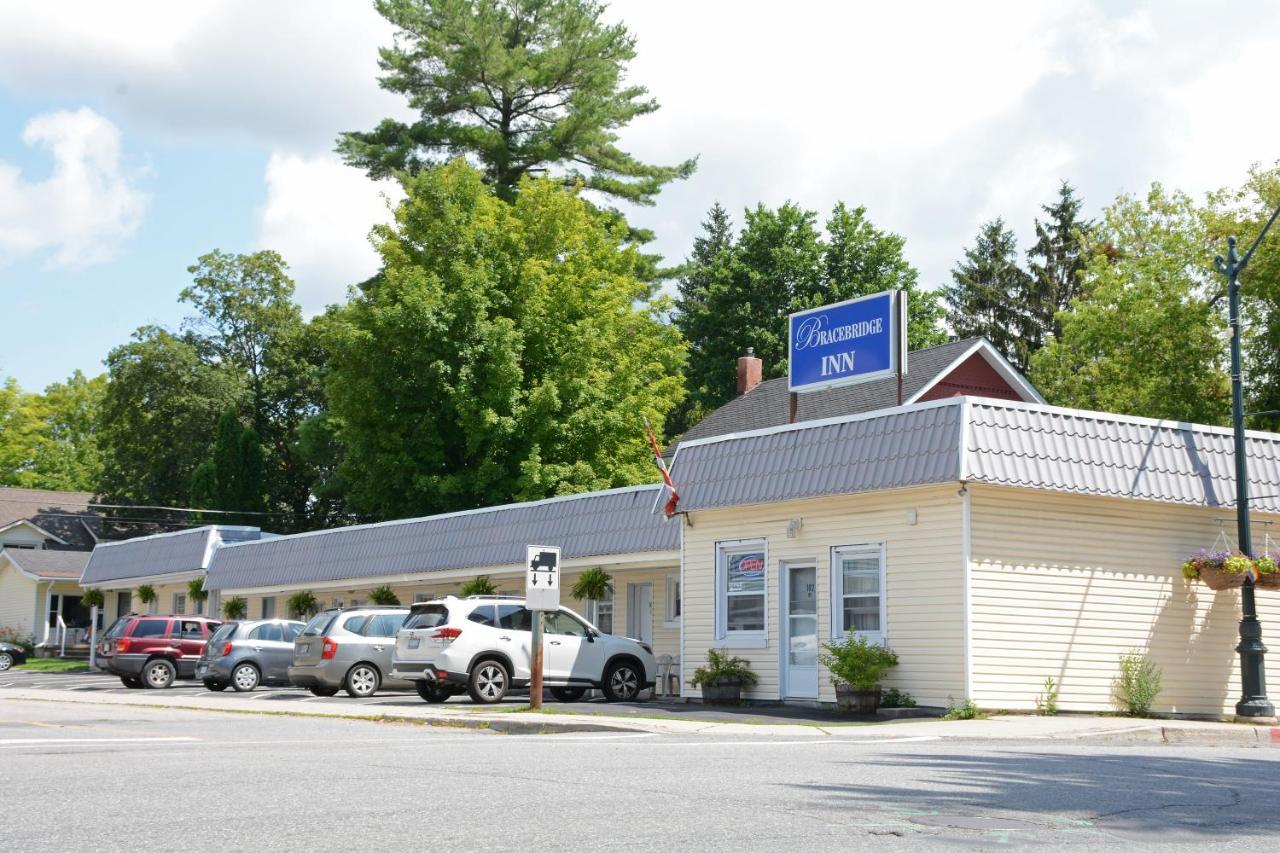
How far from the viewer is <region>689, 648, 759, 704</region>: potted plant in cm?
2377

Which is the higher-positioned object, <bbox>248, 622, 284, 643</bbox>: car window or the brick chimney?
the brick chimney

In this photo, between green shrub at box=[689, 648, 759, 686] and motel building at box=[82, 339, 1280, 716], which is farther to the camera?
Result: green shrub at box=[689, 648, 759, 686]

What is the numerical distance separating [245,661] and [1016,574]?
18.6 metres

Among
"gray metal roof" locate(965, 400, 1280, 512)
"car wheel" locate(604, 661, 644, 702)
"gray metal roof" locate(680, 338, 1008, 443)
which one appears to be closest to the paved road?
"gray metal roof" locate(965, 400, 1280, 512)

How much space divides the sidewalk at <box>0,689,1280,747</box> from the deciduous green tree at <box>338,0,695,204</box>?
35.1m

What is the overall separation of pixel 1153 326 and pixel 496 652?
25.7 m

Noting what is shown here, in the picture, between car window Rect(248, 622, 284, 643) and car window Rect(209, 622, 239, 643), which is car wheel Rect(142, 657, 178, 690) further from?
car window Rect(248, 622, 284, 643)

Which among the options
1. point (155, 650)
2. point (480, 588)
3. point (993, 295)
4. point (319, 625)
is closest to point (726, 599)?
point (319, 625)

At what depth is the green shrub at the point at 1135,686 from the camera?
21.3 metres

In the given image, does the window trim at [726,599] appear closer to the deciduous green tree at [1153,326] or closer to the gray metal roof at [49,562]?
the deciduous green tree at [1153,326]

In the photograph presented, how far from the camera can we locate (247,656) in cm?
3228

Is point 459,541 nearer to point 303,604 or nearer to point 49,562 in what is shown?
point 303,604

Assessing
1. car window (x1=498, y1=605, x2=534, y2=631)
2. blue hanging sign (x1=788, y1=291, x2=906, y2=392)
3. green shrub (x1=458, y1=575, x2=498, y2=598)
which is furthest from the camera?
green shrub (x1=458, y1=575, x2=498, y2=598)

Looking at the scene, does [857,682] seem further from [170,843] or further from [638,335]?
[638,335]
